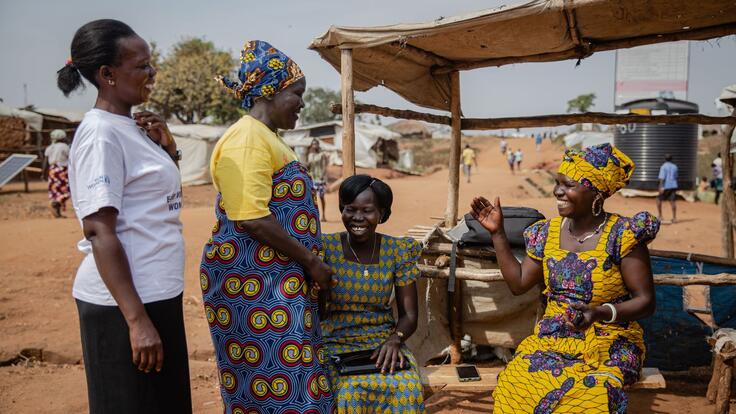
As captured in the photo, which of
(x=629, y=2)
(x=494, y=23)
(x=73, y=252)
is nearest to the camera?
(x=629, y=2)

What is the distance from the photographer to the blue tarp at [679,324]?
13.5 ft

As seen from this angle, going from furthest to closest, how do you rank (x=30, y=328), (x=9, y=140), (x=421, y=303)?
(x=9, y=140) < (x=30, y=328) < (x=421, y=303)

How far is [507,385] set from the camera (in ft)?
8.35

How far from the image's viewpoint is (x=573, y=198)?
2.64 meters

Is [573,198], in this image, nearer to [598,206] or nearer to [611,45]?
[598,206]

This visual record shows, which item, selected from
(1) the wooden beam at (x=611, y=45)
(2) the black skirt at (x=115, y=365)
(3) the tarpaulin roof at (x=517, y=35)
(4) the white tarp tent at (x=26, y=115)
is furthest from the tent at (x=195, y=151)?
(2) the black skirt at (x=115, y=365)

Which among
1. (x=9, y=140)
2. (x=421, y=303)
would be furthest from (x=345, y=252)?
(x=9, y=140)

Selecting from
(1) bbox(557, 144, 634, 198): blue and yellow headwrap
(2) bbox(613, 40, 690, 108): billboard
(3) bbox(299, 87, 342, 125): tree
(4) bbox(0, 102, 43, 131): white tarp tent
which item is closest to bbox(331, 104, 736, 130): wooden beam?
(1) bbox(557, 144, 634, 198): blue and yellow headwrap

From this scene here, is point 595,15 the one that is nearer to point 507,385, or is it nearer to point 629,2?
point 629,2

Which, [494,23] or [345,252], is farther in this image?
[494,23]

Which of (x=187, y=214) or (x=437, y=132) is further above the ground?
(x=437, y=132)

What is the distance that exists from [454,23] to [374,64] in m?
1.02

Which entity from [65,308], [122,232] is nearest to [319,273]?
[122,232]

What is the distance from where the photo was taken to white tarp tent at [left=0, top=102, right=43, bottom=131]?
1728cm
